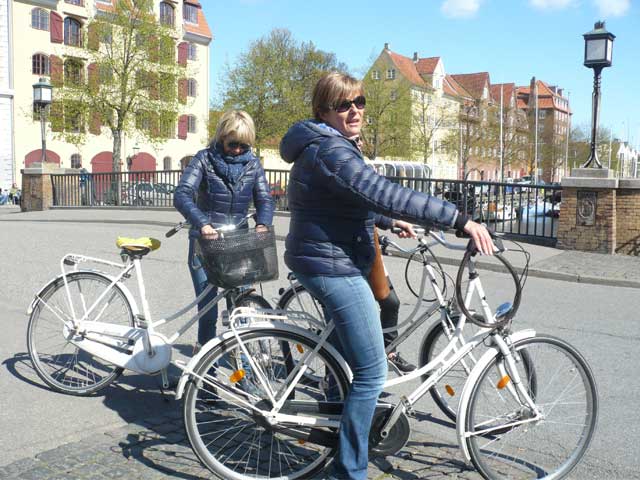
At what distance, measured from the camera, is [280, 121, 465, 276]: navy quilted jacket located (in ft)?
9.62

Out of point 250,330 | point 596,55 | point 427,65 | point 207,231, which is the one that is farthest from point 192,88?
Answer: point 250,330

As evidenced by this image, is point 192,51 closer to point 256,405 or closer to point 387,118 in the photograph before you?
point 387,118

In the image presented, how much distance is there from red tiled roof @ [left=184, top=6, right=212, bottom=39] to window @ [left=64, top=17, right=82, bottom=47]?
10517 millimetres

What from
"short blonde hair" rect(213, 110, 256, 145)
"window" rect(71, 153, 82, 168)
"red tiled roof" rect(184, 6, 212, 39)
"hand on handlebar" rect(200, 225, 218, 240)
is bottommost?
"hand on handlebar" rect(200, 225, 218, 240)

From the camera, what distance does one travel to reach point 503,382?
337 cm

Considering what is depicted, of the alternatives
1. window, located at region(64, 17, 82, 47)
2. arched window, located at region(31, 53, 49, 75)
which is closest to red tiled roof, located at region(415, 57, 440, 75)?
window, located at region(64, 17, 82, 47)

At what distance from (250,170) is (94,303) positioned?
137 centimetres

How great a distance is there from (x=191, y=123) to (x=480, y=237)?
194 feet

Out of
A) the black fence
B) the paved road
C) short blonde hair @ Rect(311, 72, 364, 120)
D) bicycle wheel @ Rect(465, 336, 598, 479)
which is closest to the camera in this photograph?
short blonde hair @ Rect(311, 72, 364, 120)

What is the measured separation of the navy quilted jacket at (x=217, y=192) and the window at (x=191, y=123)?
56.3 meters

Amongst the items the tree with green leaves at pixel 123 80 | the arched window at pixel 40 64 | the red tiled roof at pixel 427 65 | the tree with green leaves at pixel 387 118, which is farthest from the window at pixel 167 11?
the red tiled roof at pixel 427 65

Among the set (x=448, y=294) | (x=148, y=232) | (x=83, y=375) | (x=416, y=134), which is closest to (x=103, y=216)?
(x=148, y=232)

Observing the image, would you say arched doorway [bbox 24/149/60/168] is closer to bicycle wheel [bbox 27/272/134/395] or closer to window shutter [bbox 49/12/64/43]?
window shutter [bbox 49/12/64/43]

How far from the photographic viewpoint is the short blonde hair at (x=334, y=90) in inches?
124
